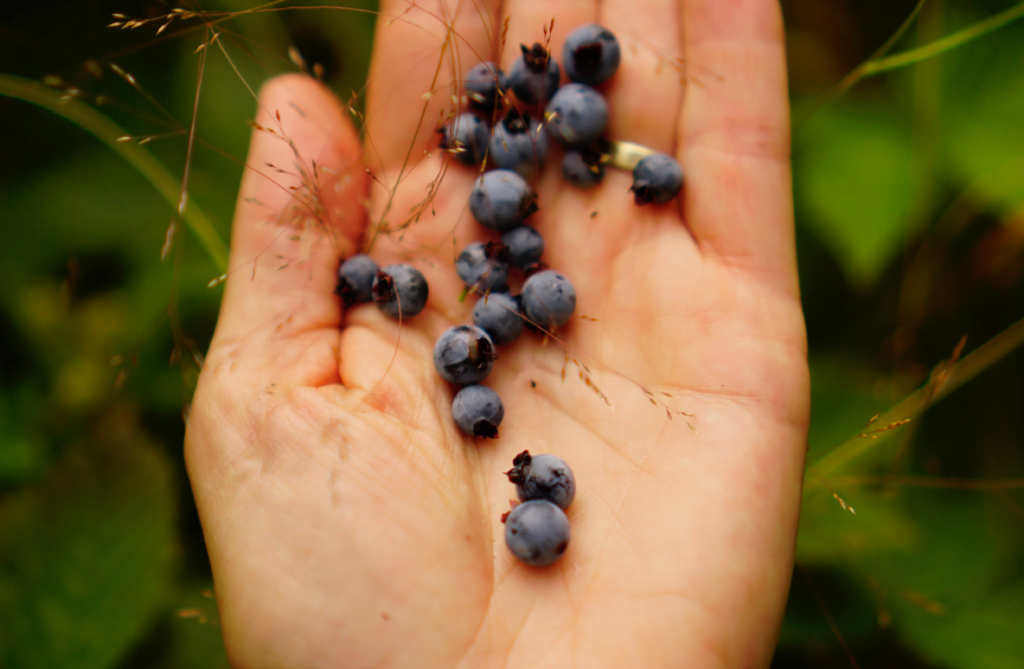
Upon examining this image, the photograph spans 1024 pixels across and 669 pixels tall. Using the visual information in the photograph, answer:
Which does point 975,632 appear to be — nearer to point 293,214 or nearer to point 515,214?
point 515,214

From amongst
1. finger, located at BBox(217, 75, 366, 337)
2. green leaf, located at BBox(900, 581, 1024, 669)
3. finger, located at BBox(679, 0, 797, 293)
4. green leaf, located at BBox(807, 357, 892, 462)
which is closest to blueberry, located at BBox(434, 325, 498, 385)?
finger, located at BBox(217, 75, 366, 337)

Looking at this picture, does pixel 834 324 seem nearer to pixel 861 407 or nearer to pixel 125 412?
pixel 861 407

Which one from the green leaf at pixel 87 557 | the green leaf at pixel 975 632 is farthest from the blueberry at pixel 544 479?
the green leaf at pixel 975 632

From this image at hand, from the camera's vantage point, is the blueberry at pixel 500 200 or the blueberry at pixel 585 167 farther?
the blueberry at pixel 585 167

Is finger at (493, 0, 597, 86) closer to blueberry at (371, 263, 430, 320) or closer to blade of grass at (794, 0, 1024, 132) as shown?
blueberry at (371, 263, 430, 320)

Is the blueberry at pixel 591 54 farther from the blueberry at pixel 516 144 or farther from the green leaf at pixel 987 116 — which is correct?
the green leaf at pixel 987 116
